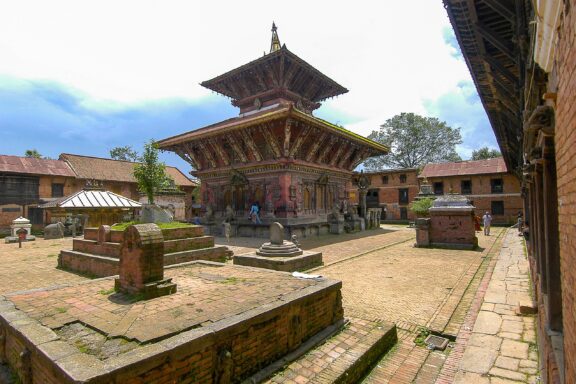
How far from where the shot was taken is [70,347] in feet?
9.90

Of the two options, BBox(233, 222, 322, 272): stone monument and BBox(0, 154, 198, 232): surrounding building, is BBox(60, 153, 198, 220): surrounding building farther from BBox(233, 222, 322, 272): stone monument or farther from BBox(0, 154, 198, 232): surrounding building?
BBox(233, 222, 322, 272): stone monument

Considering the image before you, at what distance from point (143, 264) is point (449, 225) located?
12.4m

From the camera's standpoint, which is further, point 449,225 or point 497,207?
point 497,207

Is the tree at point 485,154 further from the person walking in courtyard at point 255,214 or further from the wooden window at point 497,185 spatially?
the person walking in courtyard at point 255,214

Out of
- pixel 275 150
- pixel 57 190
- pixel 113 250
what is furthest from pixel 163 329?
pixel 57 190

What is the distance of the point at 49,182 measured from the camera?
28.1m

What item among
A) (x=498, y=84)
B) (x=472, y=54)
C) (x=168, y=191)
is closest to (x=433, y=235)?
(x=498, y=84)

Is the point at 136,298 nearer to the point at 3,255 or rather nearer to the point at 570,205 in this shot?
the point at 570,205

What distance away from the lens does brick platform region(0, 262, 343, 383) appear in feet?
9.23

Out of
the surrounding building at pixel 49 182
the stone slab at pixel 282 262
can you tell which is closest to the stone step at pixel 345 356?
the stone slab at pixel 282 262

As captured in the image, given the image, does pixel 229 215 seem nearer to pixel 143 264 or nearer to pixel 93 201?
pixel 93 201

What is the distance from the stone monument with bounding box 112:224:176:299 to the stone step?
2070 mm

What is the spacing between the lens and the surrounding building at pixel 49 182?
2592 centimetres

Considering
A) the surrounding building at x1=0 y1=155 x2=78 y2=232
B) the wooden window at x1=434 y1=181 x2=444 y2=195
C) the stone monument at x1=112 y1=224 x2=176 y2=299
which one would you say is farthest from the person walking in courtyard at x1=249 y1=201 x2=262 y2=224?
the wooden window at x1=434 y1=181 x2=444 y2=195
